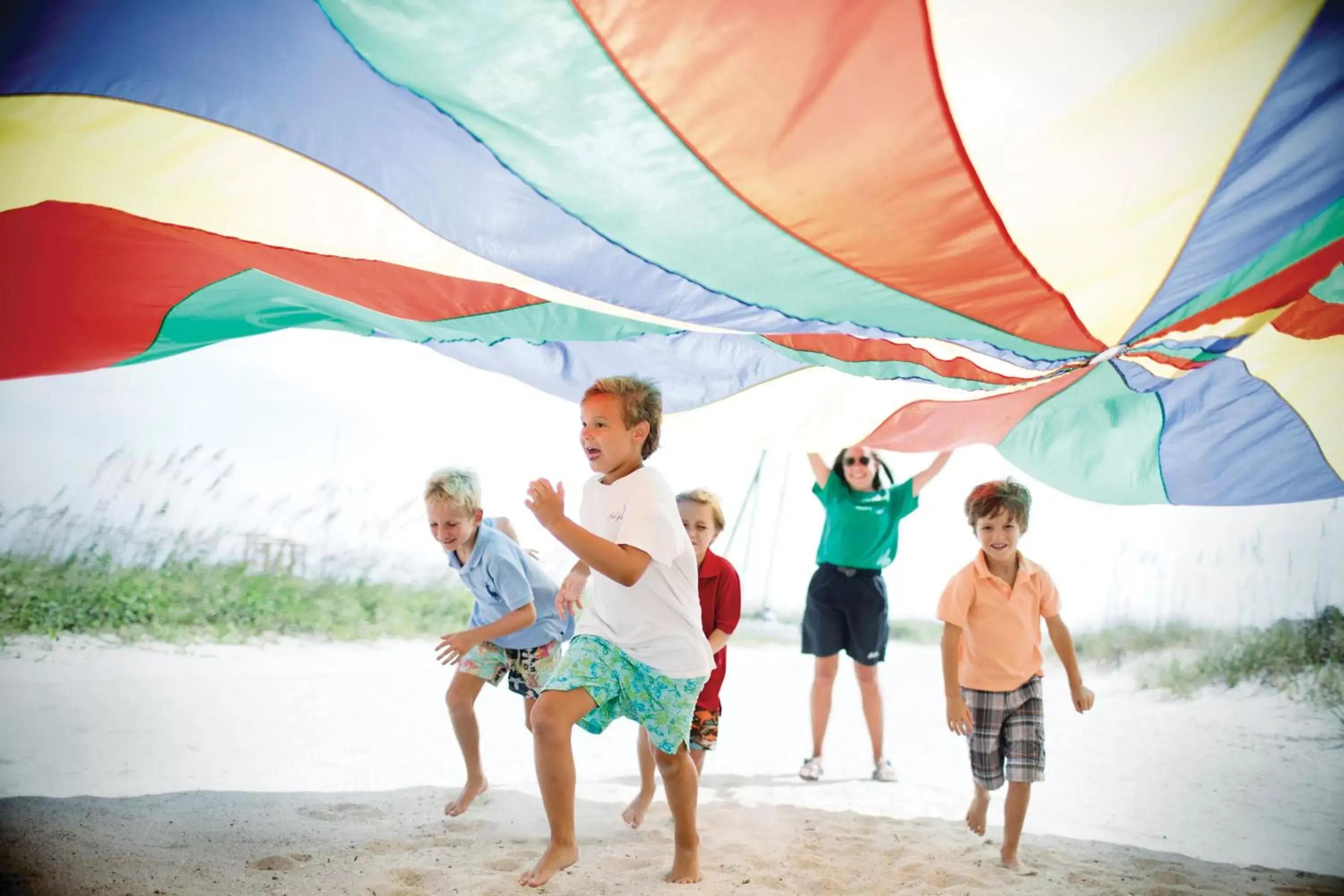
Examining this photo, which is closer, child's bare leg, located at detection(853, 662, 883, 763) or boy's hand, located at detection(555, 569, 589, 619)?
boy's hand, located at detection(555, 569, 589, 619)

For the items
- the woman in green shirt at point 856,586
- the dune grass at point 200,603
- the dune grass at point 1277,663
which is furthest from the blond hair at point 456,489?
the dune grass at point 1277,663

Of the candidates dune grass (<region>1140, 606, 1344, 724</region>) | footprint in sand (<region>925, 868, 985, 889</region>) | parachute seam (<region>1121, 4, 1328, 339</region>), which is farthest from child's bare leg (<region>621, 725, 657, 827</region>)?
dune grass (<region>1140, 606, 1344, 724</region>)

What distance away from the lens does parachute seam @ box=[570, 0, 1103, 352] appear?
5.93 ft

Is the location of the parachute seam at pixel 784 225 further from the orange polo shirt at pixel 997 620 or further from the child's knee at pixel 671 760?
the child's knee at pixel 671 760

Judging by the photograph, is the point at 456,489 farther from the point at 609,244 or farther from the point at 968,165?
the point at 968,165

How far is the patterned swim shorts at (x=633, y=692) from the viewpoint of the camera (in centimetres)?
212

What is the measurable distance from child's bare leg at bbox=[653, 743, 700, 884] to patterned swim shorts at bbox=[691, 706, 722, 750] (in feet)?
1.19

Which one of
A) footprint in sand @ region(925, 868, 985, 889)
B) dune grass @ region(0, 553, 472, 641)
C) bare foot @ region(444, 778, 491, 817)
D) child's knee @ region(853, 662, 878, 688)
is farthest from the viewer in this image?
dune grass @ region(0, 553, 472, 641)

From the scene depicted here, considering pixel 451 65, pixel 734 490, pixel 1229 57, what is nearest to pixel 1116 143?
pixel 1229 57

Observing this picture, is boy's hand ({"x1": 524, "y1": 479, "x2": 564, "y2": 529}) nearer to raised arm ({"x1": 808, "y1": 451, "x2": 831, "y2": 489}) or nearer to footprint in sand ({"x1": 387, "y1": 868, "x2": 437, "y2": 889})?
footprint in sand ({"x1": 387, "y1": 868, "x2": 437, "y2": 889})

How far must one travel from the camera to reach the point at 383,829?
2.67 metres

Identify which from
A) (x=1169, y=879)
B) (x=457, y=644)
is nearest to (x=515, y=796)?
(x=457, y=644)

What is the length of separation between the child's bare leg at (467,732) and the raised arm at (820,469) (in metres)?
1.54

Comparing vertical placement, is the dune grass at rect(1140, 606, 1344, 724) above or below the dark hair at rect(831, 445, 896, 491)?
below
